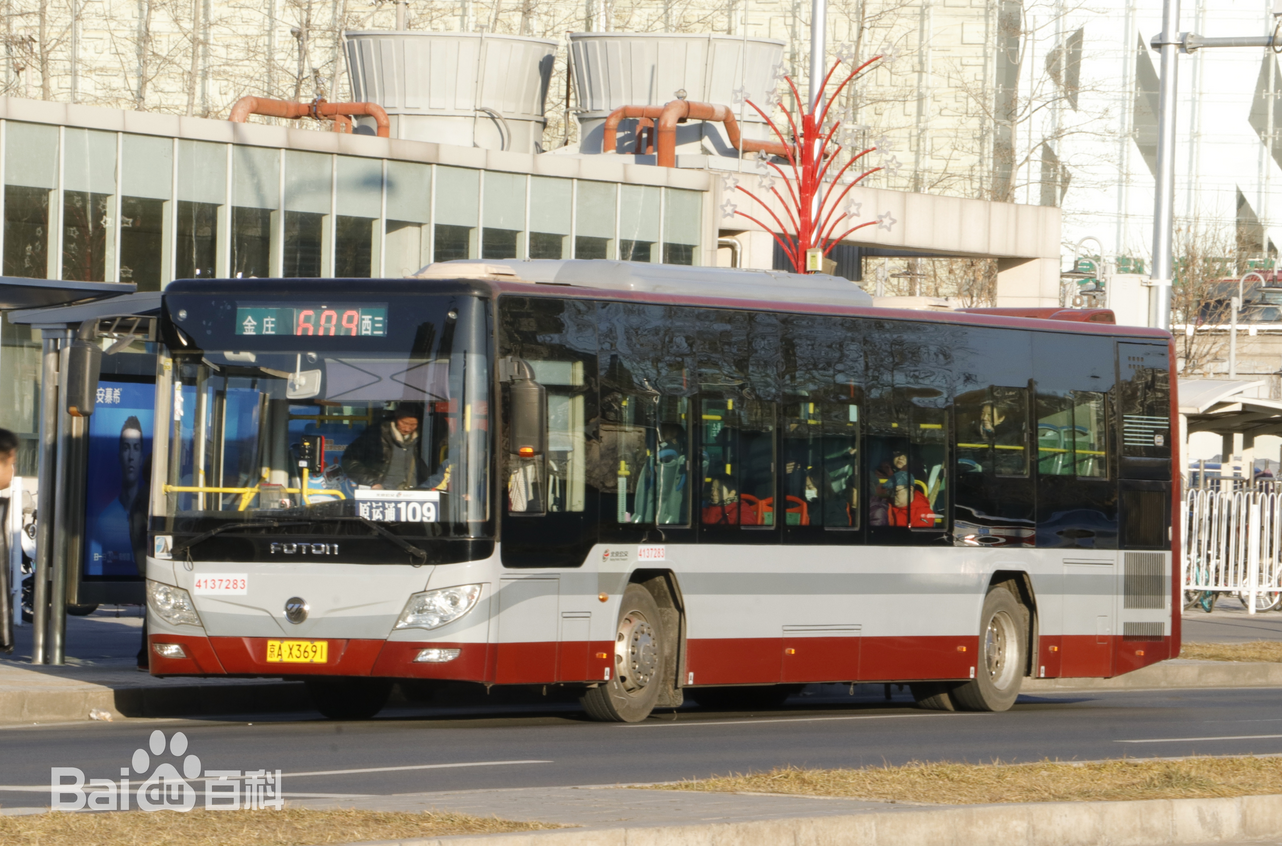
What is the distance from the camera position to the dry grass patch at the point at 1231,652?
2225cm

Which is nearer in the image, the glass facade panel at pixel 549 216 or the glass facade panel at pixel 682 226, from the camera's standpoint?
the glass facade panel at pixel 549 216

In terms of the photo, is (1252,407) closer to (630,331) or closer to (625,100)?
(625,100)

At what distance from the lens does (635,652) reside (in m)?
14.1

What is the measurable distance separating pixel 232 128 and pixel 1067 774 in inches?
993

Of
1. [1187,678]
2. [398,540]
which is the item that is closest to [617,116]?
[1187,678]

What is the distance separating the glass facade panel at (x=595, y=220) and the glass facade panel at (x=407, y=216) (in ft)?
9.66

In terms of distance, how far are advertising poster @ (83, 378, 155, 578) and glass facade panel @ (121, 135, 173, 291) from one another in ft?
48.9

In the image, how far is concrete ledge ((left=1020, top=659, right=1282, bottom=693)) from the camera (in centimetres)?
2077

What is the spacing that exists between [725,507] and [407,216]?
70.8 feet

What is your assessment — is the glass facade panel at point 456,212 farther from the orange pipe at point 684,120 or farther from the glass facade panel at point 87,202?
the glass facade panel at point 87,202

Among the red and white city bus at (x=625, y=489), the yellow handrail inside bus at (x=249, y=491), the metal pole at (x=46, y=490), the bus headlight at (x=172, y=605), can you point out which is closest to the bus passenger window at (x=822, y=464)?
the red and white city bus at (x=625, y=489)

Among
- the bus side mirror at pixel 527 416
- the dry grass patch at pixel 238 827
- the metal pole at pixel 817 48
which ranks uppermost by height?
the metal pole at pixel 817 48

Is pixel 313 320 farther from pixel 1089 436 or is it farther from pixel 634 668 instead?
pixel 1089 436

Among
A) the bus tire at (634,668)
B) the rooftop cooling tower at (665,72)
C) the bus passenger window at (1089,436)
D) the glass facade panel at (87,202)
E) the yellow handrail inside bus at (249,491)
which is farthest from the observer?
the rooftop cooling tower at (665,72)
